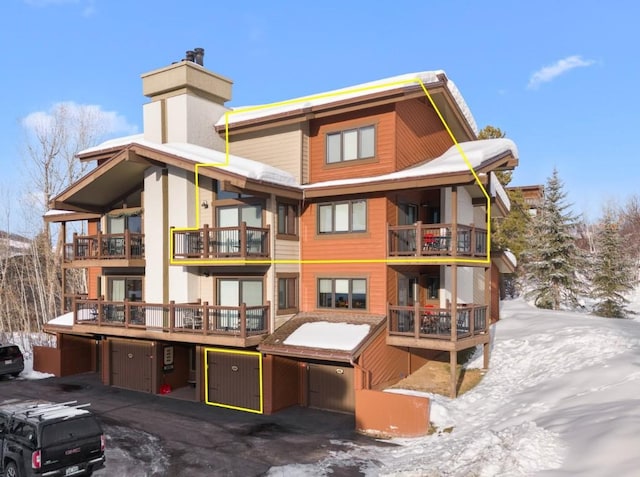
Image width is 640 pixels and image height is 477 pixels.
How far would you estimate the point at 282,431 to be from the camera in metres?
16.7

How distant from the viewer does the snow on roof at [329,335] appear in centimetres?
1731

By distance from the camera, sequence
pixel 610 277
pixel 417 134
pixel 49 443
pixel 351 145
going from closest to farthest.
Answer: pixel 49 443 < pixel 351 145 < pixel 417 134 < pixel 610 277

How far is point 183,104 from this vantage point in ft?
74.9

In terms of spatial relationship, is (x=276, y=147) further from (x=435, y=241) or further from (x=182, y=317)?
(x=182, y=317)

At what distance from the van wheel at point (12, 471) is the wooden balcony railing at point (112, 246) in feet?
36.0

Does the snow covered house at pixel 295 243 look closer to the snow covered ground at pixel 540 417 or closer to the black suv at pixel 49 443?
the snow covered ground at pixel 540 417

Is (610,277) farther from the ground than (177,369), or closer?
farther from the ground

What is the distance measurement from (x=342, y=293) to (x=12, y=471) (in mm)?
12038

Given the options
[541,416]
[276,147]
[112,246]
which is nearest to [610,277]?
[541,416]

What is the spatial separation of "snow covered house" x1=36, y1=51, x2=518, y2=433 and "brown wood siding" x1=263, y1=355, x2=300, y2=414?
62mm

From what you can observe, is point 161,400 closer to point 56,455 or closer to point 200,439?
point 200,439

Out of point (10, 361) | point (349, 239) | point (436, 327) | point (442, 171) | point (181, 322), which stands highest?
point (442, 171)

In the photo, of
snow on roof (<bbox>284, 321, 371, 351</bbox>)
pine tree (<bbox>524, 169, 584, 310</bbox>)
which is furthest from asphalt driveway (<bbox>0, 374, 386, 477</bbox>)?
pine tree (<bbox>524, 169, 584, 310</bbox>)

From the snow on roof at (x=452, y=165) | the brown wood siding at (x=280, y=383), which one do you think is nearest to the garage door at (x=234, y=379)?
the brown wood siding at (x=280, y=383)
